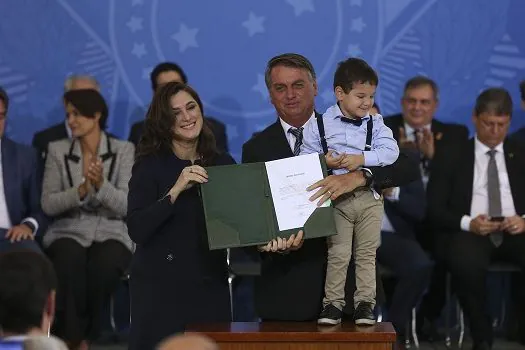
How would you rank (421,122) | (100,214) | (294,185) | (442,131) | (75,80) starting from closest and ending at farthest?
(294,185)
(100,214)
(421,122)
(442,131)
(75,80)

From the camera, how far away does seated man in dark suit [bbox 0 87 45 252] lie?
23.6 ft

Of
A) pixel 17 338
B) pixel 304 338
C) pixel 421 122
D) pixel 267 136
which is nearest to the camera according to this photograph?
pixel 17 338

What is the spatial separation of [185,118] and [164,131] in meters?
0.10

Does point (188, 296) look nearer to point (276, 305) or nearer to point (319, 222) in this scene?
point (276, 305)

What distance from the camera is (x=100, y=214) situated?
7211 mm

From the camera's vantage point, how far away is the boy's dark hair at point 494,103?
23.8ft

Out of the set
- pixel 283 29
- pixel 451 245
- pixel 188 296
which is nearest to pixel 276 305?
pixel 188 296

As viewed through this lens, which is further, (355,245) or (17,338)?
(355,245)

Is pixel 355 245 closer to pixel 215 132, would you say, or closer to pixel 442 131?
pixel 215 132

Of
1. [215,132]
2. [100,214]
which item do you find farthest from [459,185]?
[100,214]

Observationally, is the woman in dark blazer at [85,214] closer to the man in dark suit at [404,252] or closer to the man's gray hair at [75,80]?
the man's gray hair at [75,80]

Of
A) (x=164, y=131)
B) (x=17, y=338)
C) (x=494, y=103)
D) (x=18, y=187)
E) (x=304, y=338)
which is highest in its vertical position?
(x=494, y=103)

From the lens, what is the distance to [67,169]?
7.23 meters

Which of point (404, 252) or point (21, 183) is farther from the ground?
point (21, 183)
